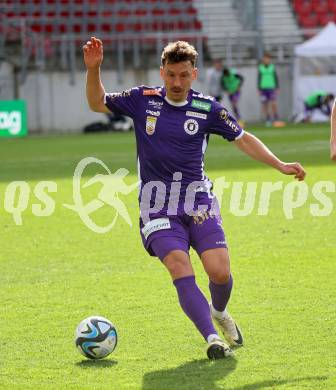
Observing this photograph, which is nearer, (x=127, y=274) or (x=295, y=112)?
(x=127, y=274)

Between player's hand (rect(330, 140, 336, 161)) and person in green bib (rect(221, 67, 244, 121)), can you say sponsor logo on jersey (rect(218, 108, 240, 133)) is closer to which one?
player's hand (rect(330, 140, 336, 161))

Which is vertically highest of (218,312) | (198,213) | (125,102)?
(125,102)

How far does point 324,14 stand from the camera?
34.8 metres

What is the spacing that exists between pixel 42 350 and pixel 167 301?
1647 millimetres

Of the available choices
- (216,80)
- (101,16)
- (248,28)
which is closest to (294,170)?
(216,80)

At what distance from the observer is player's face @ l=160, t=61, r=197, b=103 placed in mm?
6055

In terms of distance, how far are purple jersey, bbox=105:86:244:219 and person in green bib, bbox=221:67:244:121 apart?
945 inches

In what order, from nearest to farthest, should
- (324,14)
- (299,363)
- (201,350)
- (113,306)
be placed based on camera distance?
1. (299,363)
2. (201,350)
3. (113,306)
4. (324,14)

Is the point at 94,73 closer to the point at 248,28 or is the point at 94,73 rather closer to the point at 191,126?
the point at 191,126

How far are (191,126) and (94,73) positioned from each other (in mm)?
656

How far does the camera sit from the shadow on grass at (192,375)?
543 centimetres

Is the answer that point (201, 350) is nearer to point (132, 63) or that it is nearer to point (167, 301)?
point (167, 301)

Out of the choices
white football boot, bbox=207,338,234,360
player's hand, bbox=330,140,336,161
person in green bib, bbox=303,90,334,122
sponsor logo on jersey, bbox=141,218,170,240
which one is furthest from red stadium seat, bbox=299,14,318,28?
white football boot, bbox=207,338,234,360

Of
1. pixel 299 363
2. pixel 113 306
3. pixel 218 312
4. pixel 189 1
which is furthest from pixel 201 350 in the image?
pixel 189 1
